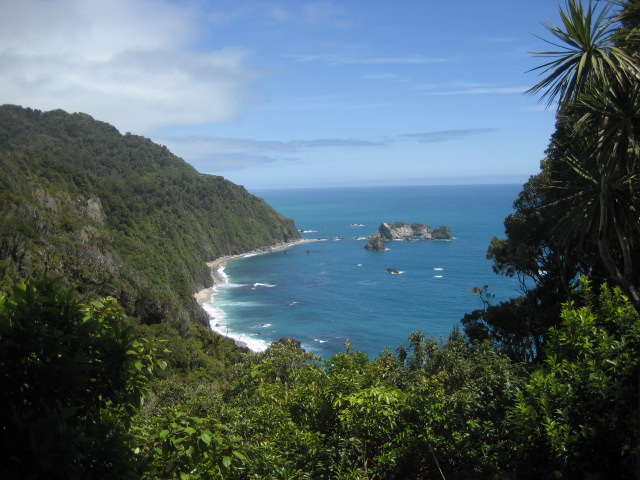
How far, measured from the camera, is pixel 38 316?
2.83m

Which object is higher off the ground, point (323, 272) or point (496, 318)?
point (496, 318)

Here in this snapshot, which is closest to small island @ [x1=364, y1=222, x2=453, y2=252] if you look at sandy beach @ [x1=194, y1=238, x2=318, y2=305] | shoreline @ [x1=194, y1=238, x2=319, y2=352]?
shoreline @ [x1=194, y1=238, x2=319, y2=352]

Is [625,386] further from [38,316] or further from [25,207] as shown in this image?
Result: [25,207]

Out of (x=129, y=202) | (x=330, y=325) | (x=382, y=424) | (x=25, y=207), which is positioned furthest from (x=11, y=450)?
(x=129, y=202)

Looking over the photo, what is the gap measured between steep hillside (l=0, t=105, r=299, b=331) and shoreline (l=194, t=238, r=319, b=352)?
154 centimetres

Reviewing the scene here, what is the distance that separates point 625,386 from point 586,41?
3.58m

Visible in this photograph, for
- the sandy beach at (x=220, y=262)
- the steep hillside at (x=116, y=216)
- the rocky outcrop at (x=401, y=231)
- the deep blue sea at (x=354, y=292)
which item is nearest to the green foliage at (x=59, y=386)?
the steep hillside at (x=116, y=216)

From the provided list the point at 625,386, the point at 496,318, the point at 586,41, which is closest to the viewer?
the point at 625,386

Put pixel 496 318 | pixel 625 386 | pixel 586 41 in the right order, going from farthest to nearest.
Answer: pixel 496 318
pixel 586 41
pixel 625 386

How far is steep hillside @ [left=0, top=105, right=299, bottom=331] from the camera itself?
35.0 metres

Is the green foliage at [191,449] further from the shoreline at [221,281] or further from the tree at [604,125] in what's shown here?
the shoreline at [221,281]

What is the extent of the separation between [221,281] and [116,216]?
18.0 metres

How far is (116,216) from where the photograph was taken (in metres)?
60.2

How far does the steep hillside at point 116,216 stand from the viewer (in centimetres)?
3503
